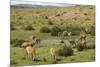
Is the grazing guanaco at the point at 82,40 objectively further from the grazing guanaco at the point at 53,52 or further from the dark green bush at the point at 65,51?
the grazing guanaco at the point at 53,52

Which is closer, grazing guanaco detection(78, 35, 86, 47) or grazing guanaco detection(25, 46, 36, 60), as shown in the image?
grazing guanaco detection(25, 46, 36, 60)

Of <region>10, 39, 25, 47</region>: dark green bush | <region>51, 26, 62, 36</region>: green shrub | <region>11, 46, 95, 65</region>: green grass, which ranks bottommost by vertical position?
<region>11, 46, 95, 65</region>: green grass

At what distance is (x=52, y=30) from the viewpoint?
1992 millimetres

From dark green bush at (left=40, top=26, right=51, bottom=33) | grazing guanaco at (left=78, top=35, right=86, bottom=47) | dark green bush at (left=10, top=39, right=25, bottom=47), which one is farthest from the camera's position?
grazing guanaco at (left=78, top=35, right=86, bottom=47)

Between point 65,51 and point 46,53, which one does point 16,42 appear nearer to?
point 46,53

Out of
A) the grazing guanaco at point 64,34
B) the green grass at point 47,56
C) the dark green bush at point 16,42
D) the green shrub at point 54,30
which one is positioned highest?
the green shrub at point 54,30

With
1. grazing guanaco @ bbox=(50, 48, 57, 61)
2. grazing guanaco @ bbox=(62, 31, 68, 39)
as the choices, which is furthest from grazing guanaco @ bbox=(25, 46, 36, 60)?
grazing guanaco @ bbox=(62, 31, 68, 39)

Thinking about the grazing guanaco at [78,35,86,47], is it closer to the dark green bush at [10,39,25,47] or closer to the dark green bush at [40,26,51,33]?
the dark green bush at [40,26,51,33]

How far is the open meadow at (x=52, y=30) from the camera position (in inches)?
73.8

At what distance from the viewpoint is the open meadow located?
73.8 inches

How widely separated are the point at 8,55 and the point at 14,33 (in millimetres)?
216

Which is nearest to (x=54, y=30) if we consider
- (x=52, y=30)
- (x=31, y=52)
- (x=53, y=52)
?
(x=52, y=30)

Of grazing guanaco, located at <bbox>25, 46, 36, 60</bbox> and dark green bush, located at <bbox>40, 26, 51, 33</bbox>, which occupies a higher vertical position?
dark green bush, located at <bbox>40, 26, 51, 33</bbox>

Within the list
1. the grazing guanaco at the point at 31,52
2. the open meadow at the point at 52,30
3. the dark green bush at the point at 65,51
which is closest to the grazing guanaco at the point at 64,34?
the open meadow at the point at 52,30
